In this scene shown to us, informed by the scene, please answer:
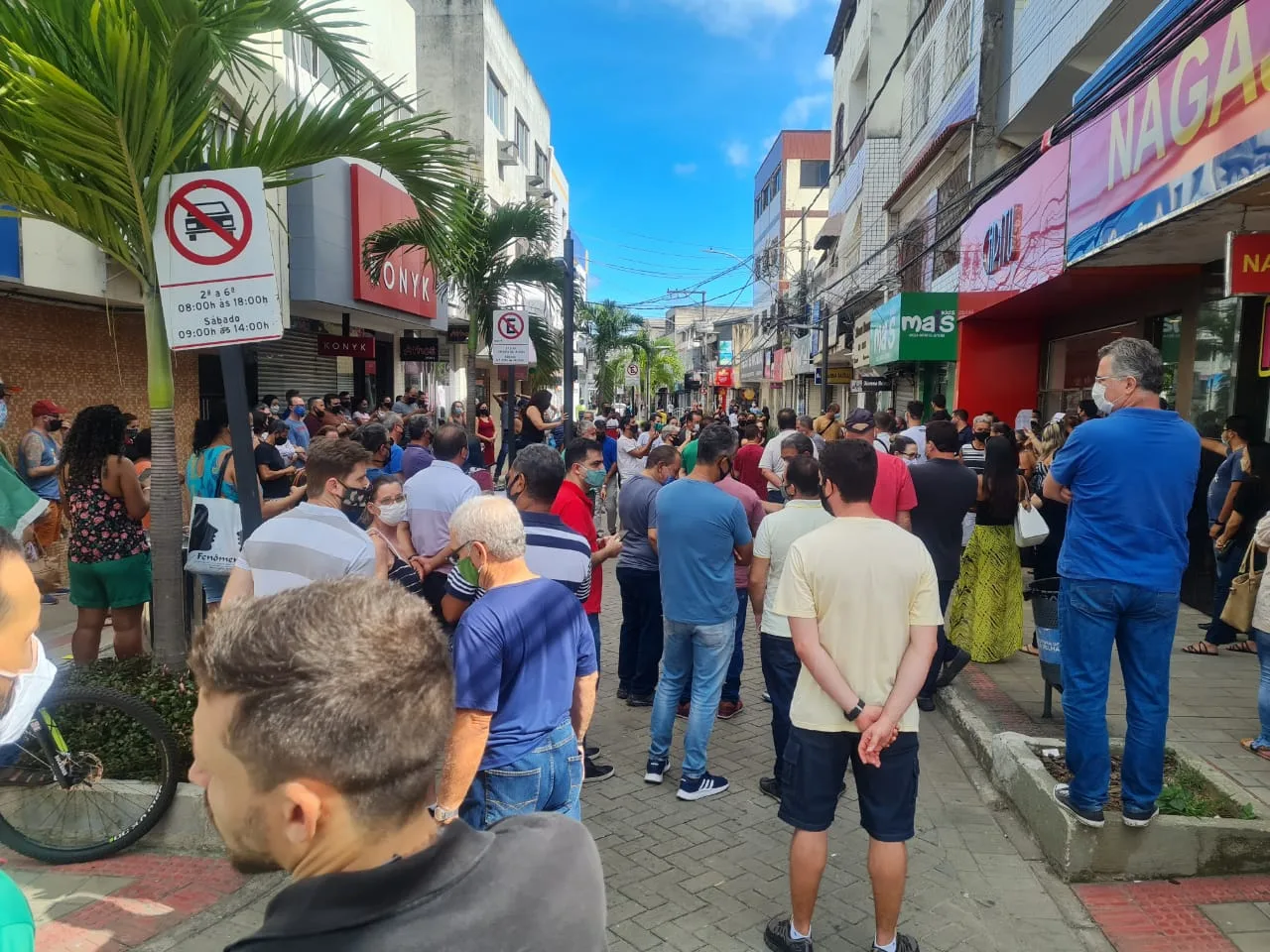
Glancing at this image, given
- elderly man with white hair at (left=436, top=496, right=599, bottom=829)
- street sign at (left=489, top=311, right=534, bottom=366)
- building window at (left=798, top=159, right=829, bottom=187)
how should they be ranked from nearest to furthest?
elderly man with white hair at (left=436, top=496, right=599, bottom=829) < street sign at (left=489, top=311, right=534, bottom=366) < building window at (left=798, top=159, right=829, bottom=187)

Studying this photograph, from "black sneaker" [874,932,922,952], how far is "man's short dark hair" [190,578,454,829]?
264 cm

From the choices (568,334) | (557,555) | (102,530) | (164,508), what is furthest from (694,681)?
(568,334)

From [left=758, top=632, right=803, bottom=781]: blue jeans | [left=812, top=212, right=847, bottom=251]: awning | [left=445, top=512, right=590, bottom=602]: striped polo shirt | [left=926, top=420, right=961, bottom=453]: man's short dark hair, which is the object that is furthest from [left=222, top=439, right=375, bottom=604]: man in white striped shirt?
[left=812, top=212, right=847, bottom=251]: awning

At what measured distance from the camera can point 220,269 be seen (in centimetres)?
396

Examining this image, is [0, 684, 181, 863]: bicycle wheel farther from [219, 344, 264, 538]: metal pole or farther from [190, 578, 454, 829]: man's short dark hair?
[190, 578, 454, 829]: man's short dark hair

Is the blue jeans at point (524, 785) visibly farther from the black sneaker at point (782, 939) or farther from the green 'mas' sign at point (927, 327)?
the green 'mas' sign at point (927, 327)

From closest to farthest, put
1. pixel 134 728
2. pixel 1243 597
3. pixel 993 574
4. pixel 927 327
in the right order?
pixel 134 728 < pixel 1243 597 < pixel 993 574 < pixel 927 327

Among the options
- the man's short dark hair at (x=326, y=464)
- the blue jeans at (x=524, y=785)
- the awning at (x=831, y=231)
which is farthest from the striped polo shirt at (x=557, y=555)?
the awning at (x=831, y=231)

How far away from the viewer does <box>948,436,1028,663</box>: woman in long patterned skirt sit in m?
6.29

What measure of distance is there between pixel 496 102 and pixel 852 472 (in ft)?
94.9

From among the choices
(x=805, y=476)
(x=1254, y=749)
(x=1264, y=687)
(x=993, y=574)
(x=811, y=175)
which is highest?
(x=811, y=175)

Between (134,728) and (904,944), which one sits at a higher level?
(134,728)

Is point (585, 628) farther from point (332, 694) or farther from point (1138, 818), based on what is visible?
point (1138, 818)

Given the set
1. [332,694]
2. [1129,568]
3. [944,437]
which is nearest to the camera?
[332,694]
